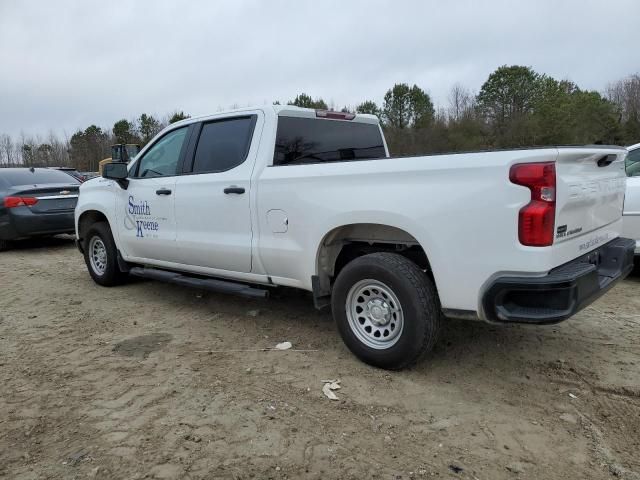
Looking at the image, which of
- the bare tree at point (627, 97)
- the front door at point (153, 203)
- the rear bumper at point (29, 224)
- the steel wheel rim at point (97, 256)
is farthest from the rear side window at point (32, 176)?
the bare tree at point (627, 97)

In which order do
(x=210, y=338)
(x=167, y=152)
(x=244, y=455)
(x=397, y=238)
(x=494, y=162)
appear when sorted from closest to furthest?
(x=244, y=455) < (x=494, y=162) < (x=397, y=238) < (x=210, y=338) < (x=167, y=152)

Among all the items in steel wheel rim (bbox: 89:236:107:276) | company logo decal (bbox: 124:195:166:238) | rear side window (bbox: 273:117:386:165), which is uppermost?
rear side window (bbox: 273:117:386:165)

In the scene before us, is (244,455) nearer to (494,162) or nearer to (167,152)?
(494,162)

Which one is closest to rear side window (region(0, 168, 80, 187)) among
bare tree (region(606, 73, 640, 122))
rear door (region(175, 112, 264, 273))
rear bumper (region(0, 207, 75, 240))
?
rear bumper (region(0, 207, 75, 240))

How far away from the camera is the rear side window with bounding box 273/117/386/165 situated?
4410mm

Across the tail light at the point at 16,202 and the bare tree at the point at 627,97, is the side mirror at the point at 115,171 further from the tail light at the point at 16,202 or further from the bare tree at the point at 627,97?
the bare tree at the point at 627,97

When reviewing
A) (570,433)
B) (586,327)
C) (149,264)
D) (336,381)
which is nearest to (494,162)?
(570,433)

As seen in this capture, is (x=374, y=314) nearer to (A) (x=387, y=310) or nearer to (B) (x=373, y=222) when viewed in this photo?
(A) (x=387, y=310)

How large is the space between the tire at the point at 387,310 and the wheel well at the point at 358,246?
175mm

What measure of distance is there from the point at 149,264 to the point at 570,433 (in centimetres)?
447

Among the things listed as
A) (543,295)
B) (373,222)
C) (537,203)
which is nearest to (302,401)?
(373,222)

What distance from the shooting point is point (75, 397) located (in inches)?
135

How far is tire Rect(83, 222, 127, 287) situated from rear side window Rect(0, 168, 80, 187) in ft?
13.6

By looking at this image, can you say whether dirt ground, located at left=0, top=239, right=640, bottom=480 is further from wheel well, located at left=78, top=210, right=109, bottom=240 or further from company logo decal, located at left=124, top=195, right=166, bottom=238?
wheel well, located at left=78, top=210, right=109, bottom=240
